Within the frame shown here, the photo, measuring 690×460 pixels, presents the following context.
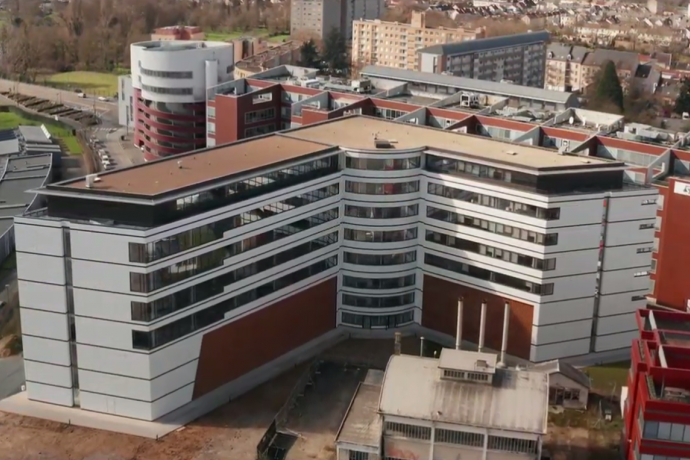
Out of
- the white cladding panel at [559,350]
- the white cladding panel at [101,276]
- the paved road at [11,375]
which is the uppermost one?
the white cladding panel at [101,276]

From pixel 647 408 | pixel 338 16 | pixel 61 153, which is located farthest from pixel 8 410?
pixel 338 16

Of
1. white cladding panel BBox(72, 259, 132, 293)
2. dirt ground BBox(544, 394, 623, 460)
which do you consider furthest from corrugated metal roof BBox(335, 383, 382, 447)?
white cladding panel BBox(72, 259, 132, 293)

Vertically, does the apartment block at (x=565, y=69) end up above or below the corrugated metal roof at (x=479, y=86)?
below

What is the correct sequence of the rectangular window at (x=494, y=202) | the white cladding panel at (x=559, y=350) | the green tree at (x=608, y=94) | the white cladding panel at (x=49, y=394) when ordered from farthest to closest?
the green tree at (x=608, y=94) → the white cladding panel at (x=559, y=350) → the rectangular window at (x=494, y=202) → the white cladding panel at (x=49, y=394)

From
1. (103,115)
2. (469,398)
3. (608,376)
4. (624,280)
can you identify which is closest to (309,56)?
(103,115)

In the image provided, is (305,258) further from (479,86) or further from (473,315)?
(479,86)

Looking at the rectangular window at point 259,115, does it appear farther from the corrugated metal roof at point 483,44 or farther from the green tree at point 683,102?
the green tree at point 683,102

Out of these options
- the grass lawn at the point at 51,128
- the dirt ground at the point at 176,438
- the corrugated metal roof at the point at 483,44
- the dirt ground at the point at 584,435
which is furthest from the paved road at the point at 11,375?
the corrugated metal roof at the point at 483,44

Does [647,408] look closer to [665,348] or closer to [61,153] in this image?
[665,348]
